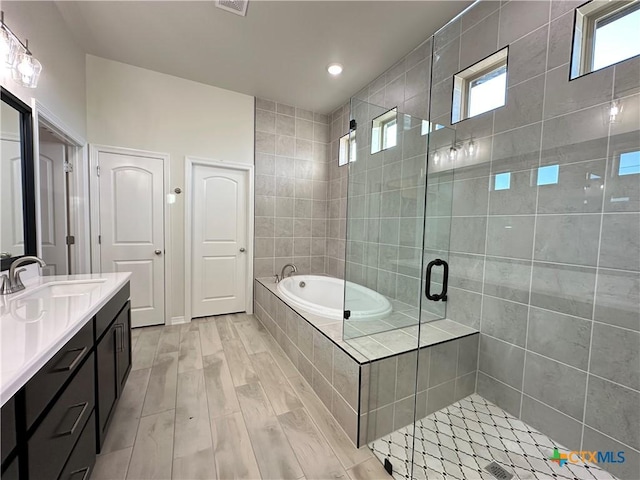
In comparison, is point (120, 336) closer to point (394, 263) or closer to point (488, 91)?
point (394, 263)

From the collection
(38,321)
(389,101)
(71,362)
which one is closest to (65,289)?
(38,321)

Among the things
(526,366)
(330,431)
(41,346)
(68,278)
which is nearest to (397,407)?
(330,431)

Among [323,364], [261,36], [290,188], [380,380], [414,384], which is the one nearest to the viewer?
[380,380]

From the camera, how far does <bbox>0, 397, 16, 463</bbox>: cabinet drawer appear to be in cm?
59

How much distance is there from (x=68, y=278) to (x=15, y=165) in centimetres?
72

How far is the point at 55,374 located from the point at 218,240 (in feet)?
8.46

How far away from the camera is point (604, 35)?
1412 mm

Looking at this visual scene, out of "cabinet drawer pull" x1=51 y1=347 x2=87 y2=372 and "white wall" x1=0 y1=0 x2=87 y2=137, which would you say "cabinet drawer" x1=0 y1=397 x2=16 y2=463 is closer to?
"cabinet drawer pull" x1=51 y1=347 x2=87 y2=372

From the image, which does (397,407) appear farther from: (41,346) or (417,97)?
(417,97)

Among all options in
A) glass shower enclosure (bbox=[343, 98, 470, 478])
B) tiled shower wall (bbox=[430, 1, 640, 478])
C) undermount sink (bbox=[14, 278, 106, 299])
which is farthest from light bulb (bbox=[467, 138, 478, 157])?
undermount sink (bbox=[14, 278, 106, 299])

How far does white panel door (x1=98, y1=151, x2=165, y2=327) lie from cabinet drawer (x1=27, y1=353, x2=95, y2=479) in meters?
2.07

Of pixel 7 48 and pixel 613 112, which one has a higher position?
pixel 7 48

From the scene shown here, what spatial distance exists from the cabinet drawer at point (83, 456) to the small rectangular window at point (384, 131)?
2800 mm

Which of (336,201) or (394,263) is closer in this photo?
(394,263)
